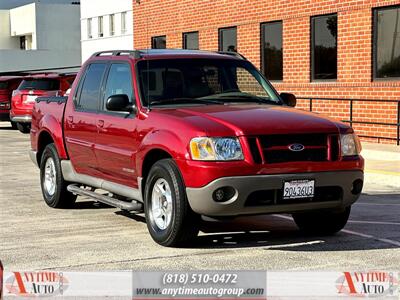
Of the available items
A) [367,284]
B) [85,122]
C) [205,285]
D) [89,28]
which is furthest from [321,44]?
[89,28]

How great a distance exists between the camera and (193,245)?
7.79 meters

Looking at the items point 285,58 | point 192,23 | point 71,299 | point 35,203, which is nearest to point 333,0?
point 285,58

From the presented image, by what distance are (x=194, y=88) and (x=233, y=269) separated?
2483 mm

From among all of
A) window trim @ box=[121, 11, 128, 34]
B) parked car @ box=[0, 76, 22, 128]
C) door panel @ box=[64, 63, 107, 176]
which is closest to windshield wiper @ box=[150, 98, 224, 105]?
door panel @ box=[64, 63, 107, 176]

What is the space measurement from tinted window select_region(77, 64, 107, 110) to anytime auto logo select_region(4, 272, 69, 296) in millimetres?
3204

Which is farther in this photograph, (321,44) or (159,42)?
(159,42)

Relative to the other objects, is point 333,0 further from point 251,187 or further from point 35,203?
point 251,187

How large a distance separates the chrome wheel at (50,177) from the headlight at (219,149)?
3.58m

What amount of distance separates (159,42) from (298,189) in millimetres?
23325

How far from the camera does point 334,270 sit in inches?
268

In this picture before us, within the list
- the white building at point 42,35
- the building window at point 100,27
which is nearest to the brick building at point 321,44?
the building window at point 100,27

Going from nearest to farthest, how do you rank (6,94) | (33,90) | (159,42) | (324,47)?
(324,47) → (33,90) → (6,94) → (159,42)

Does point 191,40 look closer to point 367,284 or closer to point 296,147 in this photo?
point 296,147

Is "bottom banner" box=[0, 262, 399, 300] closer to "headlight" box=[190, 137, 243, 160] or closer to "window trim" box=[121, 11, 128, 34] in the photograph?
"headlight" box=[190, 137, 243, 160]
